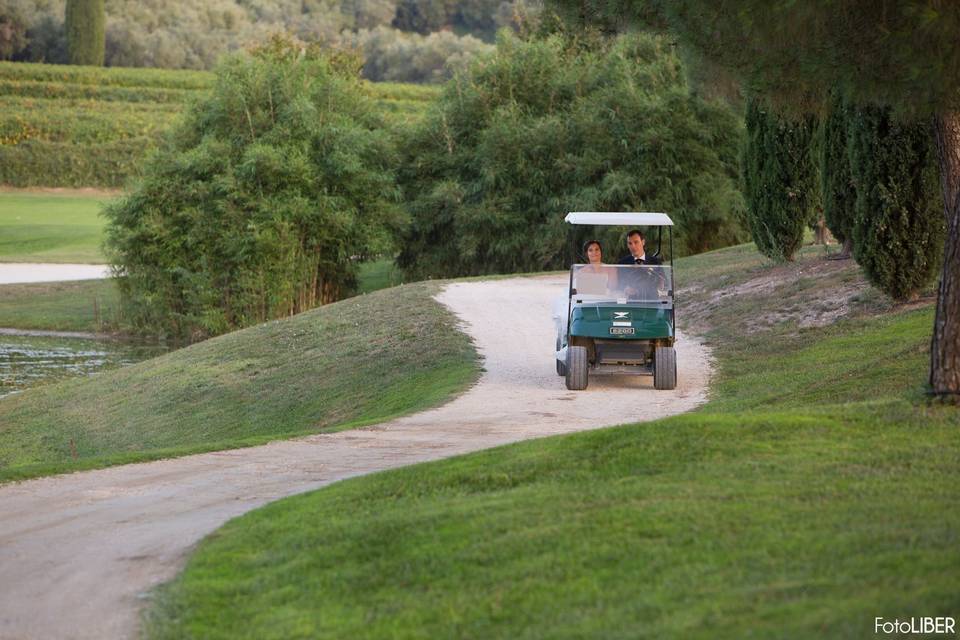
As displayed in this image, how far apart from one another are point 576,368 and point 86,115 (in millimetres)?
59001

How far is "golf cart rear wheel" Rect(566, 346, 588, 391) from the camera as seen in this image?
1506cm

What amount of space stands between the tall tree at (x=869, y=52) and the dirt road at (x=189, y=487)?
3.69 metres

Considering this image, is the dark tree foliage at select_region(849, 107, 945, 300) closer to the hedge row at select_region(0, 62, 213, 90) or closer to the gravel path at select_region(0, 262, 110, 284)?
the gravel path at select_region(0, 262, 110, 284)

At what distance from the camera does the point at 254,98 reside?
36500 millimetres

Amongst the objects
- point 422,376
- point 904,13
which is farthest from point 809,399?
point 422,376

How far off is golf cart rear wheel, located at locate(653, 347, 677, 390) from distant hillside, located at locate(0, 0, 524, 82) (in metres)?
62.6

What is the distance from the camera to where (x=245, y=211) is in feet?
115

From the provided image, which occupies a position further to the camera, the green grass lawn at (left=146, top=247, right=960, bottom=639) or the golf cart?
the golf cart

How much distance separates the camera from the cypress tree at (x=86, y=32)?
79.9 m

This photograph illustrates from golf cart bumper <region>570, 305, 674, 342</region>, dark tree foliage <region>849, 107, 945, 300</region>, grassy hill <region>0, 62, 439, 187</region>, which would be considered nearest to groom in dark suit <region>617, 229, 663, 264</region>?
golf cart bumper <region>570, 305, 674, 342</region>

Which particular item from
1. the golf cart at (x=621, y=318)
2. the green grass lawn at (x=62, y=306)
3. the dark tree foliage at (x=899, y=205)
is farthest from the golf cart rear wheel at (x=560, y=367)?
the green grass lawn at (x=62, y=306)

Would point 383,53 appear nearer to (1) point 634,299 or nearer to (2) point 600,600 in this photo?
(1) point 634,299

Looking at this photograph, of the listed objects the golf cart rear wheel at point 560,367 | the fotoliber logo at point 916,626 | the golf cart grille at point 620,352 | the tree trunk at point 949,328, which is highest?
the tree trunk at point 949,328

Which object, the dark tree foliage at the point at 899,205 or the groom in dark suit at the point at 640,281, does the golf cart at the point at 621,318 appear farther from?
the dark tree foliage at the point at 899,205
